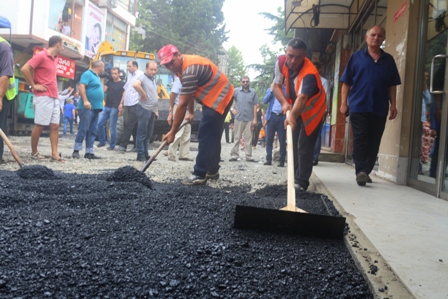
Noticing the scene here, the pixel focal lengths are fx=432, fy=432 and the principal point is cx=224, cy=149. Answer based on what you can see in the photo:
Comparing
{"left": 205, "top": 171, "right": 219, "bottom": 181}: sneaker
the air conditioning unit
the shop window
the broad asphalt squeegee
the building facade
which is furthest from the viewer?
the air conditioning unit

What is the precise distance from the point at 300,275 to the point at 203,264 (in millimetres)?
452

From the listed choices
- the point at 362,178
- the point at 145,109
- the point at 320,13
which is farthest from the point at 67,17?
the point at 362,178

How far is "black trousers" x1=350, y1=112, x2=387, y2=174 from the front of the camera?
4555 millimetres

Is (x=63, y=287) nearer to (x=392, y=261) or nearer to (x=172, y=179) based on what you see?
(x=392, y=261)

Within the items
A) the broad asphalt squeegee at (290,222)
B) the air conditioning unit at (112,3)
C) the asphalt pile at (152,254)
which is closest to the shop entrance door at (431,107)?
the asphalt pile at (152,254)

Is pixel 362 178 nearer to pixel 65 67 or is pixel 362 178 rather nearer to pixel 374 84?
pixel 374 84

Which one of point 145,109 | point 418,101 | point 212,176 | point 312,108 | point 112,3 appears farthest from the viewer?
point 112,3

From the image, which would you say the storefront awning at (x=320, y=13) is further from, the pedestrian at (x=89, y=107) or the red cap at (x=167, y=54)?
the red cap at (x=167, y=54)

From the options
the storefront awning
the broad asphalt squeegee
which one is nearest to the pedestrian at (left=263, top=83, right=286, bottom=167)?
the storefront awning

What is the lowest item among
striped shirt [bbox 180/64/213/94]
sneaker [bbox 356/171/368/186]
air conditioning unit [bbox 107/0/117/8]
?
sneaker [bbox 356/171/368/186]

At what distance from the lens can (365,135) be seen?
4.57 meters

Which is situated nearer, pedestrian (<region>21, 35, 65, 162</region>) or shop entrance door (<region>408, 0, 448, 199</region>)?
shop entrance door (<region>408, 0, 448, 199</region>)

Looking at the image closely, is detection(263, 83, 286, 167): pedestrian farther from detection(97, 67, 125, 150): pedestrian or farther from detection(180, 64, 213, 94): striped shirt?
detection(97, 67, 125, 150): pedestrian

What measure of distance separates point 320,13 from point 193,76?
5688mm
